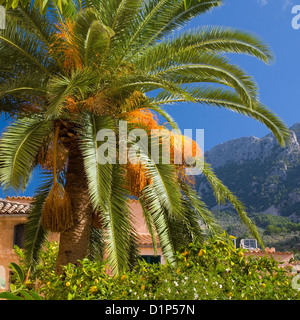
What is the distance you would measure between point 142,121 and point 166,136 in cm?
67

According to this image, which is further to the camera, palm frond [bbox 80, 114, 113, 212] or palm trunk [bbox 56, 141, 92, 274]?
palm trunk [bbox 56, 141, 92, 274]

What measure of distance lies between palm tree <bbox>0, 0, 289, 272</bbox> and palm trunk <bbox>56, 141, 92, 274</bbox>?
19 millimetres

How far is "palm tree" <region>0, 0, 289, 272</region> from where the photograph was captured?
259 inches

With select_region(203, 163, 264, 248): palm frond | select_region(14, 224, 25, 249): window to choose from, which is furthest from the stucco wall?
select_region(203, 163, 264, 248): palm frond

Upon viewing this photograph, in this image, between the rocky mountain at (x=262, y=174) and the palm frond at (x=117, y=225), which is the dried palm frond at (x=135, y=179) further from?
the rocky mountain at (x=262, y=174)

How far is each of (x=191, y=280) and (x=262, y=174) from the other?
66873 millimetres

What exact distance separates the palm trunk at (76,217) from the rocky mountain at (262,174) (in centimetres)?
5101

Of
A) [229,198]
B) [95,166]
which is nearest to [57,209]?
[95,166]

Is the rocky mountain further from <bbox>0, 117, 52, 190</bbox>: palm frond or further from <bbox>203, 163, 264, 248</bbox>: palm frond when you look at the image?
<bbox>0, 117, 52, 190</bbox>: palm frond

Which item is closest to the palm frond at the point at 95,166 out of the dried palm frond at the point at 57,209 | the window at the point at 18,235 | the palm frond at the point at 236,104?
the dried palm frond at the point at 57,209

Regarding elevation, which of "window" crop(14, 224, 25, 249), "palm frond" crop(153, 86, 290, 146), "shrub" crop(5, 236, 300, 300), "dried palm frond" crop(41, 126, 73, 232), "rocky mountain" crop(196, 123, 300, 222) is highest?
"rocky mountain" crop(196, 123, 300, 222)

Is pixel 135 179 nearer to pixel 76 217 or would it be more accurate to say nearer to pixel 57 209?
pixel 76 217

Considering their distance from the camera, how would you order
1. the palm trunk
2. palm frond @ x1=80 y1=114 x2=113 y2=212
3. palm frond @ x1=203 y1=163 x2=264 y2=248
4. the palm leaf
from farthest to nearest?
palm frond @ x1=203 y1=163 x2=264 y2=248, the palm leaf, the palm trunk, palm frond @ x1=80 y1=114 x2=113 y2=212
